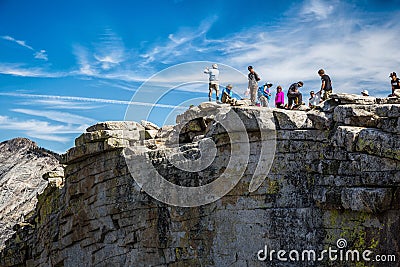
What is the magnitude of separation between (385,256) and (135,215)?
28.1ft

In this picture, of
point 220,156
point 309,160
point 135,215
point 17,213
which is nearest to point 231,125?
point 220,156

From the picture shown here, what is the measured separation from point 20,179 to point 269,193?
65.2 feet

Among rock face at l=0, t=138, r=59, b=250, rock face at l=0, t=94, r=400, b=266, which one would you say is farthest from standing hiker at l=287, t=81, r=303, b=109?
rock face at l=0, t=138, r=59, b=250

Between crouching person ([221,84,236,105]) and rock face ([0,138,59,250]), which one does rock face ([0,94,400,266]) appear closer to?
crouching person ([221,84,236,105])

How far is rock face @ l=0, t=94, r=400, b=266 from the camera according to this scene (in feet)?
49.6

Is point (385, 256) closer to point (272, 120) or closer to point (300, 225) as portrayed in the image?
point (300, 225)

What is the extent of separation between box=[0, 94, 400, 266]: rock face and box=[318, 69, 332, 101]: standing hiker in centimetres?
271

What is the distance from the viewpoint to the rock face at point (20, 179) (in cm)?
3025

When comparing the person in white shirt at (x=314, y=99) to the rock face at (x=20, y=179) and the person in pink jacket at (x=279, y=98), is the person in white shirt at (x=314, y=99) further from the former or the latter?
the rock face at (x=20, y=179)

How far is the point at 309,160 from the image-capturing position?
16.1 m

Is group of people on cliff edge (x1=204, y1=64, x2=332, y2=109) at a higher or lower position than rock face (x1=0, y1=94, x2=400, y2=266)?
higher

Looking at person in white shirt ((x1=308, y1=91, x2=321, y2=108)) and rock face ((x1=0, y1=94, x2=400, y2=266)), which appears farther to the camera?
person in white shirt ((x1=308, y1=91, x2=321, y2=108))

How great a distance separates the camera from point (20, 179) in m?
31.4

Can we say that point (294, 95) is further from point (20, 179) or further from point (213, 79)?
point (20, 179)
